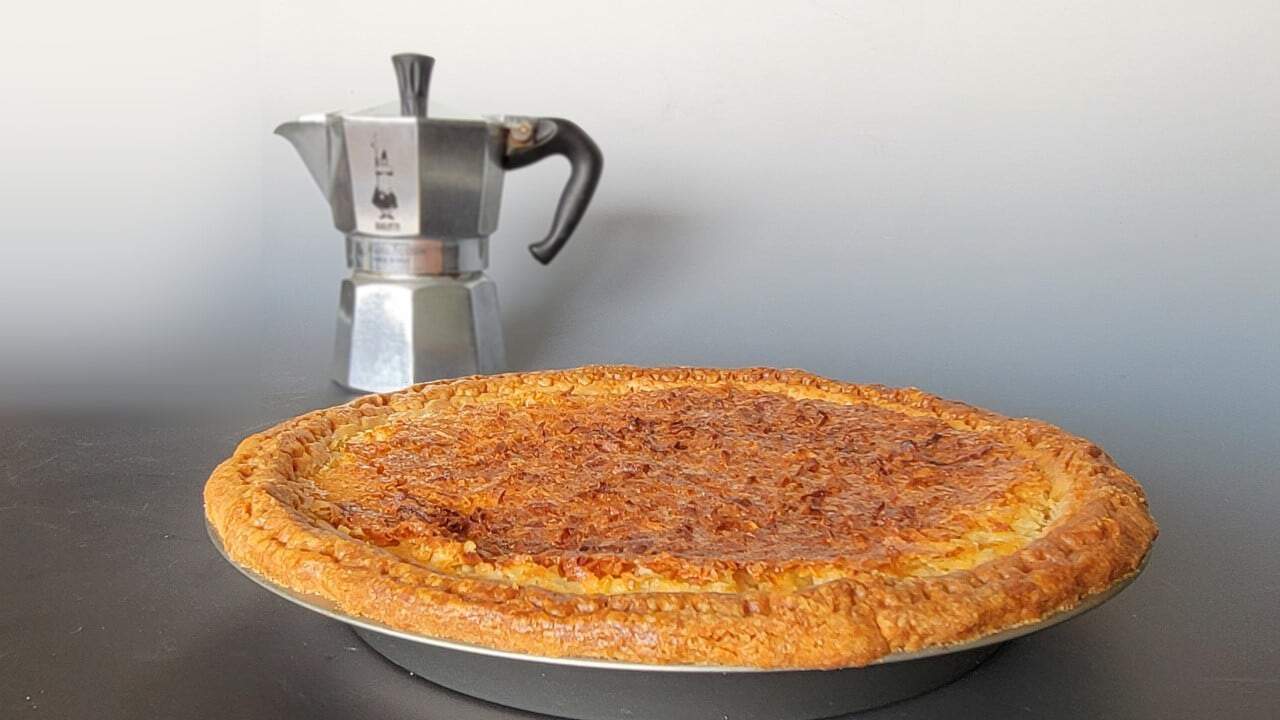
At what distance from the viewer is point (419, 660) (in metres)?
1.10

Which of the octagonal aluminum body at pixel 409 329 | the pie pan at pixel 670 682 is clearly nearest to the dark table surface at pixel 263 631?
the pie pan at pixel 670 682

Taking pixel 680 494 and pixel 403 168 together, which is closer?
pixel 680 494

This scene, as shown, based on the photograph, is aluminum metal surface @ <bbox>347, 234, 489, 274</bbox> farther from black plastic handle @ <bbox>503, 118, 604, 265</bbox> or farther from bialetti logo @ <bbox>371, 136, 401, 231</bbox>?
black plastic handle @ <bbox>503, 118, 604, 265</bbox>

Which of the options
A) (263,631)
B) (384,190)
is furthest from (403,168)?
(263,631)

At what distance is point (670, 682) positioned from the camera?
0.98m

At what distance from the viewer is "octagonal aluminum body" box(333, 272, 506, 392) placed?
2.25 m

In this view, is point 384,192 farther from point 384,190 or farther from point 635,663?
point 635,663

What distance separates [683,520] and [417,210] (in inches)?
48.2

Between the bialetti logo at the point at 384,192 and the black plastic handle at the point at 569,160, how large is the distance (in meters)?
0.24

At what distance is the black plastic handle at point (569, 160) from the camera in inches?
89.9

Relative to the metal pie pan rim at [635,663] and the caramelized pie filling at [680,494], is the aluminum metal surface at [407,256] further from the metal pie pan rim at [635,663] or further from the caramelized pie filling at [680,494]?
the metal pie pan rim at [635,663]

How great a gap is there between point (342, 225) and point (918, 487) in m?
1.42

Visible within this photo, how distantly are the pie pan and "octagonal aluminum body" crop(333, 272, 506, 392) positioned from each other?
1210 millimetres

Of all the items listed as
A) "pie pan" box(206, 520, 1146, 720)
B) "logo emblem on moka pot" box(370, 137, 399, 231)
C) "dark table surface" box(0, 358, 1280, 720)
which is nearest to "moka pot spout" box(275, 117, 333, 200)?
"logo emblem on moka pot" box(370, 137, 399, 231)
